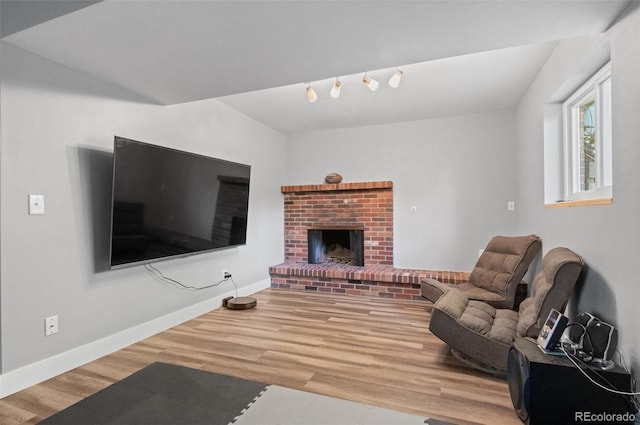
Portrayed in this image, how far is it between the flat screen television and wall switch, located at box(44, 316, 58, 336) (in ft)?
1.61

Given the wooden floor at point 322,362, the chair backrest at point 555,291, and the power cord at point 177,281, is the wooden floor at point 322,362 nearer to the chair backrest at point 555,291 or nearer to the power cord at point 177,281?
the power cord at point 177,281

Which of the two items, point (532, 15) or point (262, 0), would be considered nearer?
point (262, 0)

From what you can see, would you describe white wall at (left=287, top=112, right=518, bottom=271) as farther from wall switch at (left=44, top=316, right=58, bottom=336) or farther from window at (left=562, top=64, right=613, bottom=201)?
wall switch at (left=44, top=316, right=58, bottom=336)

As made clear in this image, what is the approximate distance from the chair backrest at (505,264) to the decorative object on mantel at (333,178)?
2.32m

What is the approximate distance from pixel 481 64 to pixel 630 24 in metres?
1.36

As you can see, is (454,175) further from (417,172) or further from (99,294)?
(99,294)

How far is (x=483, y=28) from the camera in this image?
1796 millimetres

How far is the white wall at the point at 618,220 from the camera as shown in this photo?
155cm

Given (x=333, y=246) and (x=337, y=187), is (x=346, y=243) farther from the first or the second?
(x=337, y=187)

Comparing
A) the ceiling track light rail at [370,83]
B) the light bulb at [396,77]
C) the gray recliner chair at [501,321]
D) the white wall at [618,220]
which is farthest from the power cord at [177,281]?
the white wall at [618,220]

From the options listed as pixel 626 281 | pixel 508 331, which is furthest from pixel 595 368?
pixel 508 331

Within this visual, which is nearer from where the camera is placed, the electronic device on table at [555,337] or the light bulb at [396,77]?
the electronic device on table at [555,337]

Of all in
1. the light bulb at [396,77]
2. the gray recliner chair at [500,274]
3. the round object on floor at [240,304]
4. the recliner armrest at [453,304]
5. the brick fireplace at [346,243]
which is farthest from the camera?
the brick fireplace at [346,243]

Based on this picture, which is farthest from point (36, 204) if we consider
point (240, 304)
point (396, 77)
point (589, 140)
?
point (589, 140)
